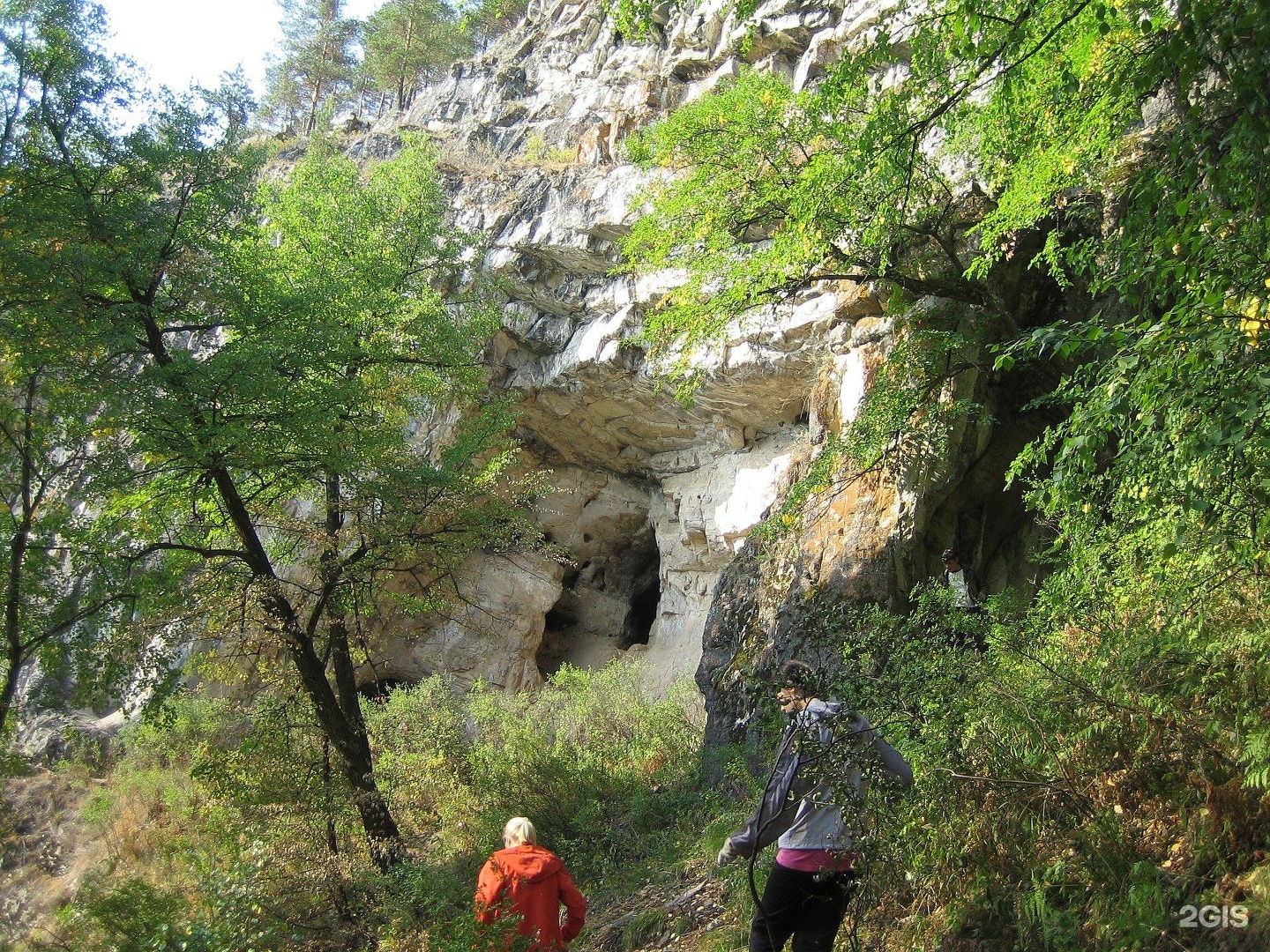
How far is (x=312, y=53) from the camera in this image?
31609 millimetres

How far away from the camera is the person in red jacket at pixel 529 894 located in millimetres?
3996

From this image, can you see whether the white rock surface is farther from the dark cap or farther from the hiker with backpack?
the hiker with backpack

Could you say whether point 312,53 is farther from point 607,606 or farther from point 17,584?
point 17,584

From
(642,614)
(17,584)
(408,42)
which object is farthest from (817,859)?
(408,42)

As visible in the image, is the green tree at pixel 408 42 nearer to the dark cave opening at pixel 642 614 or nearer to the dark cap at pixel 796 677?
the dark cave opening at pixel 642 614

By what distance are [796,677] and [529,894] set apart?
169cm

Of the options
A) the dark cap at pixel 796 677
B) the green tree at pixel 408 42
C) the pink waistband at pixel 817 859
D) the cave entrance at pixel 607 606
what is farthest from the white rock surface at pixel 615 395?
the green tree at pixel 408 42

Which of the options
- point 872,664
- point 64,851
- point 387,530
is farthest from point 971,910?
point 64,851

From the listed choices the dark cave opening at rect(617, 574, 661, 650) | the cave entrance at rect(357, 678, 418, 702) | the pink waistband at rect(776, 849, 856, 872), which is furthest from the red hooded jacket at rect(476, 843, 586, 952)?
the dark cave opening at rect(617, 574, 661, 650)

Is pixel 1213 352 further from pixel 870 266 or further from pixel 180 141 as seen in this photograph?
pixel 180 141

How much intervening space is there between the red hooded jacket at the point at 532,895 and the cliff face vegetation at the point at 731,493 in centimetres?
23

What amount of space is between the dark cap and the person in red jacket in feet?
4.82

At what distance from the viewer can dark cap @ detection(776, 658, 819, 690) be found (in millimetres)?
3748

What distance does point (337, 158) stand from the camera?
1248cm
